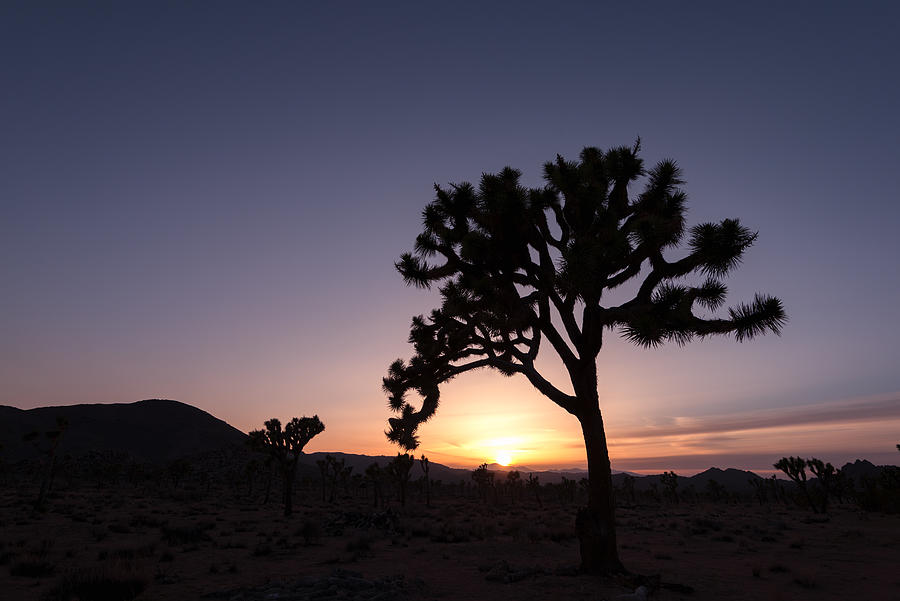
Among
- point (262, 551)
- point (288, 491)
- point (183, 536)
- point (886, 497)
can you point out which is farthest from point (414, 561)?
point (886, 497)

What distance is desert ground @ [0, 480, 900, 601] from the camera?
30.7 feet

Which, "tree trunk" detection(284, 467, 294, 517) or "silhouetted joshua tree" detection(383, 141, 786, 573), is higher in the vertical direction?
"silhouetted joshua tree" detection(383, 141, 786, 573)

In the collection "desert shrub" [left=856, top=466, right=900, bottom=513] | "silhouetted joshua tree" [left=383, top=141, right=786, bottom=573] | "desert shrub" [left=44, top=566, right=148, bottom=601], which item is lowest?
"desert shrub" [left=856, top=466, right=900, bottom=513]

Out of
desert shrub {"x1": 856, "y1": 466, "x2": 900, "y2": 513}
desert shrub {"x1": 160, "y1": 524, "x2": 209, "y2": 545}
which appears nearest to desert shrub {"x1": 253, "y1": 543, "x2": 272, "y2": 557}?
desert shrub {"x1": 160, "y1": 524, "x2": 209, "y2": 545}

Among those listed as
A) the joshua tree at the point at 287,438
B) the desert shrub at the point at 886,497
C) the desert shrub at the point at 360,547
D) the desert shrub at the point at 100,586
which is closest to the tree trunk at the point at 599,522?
the desert shrub at the point at 360,547

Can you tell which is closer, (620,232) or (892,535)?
(620,232)

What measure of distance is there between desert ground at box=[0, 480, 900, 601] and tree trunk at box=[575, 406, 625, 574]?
362mm

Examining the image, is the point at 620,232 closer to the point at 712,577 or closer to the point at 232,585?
the point at 712,577

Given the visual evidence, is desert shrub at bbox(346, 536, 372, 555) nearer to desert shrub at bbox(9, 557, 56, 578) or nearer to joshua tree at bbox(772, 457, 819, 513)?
desert shrub at bbox(9, 557, 56, 578)

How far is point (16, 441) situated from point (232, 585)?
409 feet

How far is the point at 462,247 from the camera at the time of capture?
11.1 m

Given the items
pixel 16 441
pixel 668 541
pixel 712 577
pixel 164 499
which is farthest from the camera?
pixel 16 441

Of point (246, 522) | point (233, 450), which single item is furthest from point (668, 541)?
point (233, 450)

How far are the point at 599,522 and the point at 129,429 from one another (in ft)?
475
